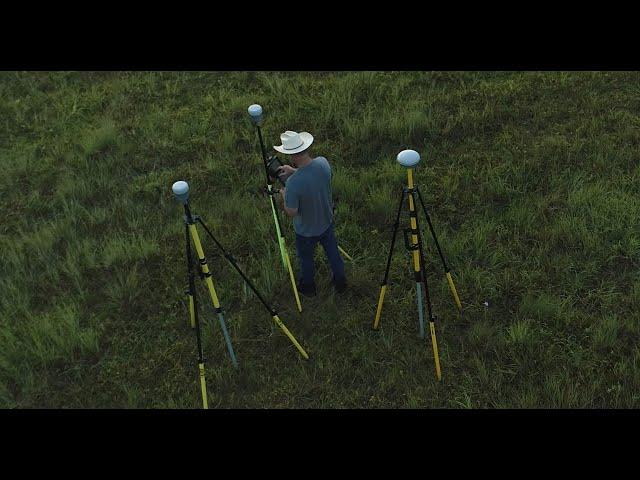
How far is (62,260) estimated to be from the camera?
661cm

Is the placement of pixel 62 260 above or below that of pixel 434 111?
below

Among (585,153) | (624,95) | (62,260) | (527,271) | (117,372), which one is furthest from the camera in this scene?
(624,95)

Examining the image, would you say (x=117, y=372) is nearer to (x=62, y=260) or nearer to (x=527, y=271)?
(x=62, y=260)

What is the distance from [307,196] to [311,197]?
4 centimetres

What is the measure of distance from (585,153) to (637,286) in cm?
230

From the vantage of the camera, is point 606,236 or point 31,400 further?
point 606,236

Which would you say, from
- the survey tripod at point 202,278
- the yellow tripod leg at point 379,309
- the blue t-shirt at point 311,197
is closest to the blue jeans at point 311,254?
the blue t-shirt at point 311,197

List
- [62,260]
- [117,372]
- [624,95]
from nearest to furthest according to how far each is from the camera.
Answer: [117,372] < [62,260] < [624,95]

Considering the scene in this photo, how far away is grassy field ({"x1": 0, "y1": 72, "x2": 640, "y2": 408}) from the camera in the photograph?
17.1 ft

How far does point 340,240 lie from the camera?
6.47 m

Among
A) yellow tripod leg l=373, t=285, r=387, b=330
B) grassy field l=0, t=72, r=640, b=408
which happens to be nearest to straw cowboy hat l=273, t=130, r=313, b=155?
yellow tripod leg l=373, t=285, r=387, b=330

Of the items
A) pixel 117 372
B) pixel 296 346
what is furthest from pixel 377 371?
pixel 117 372

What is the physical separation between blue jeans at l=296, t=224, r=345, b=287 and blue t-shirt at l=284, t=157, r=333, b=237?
0.11 metres

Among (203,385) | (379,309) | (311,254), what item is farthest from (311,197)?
(203,385)
